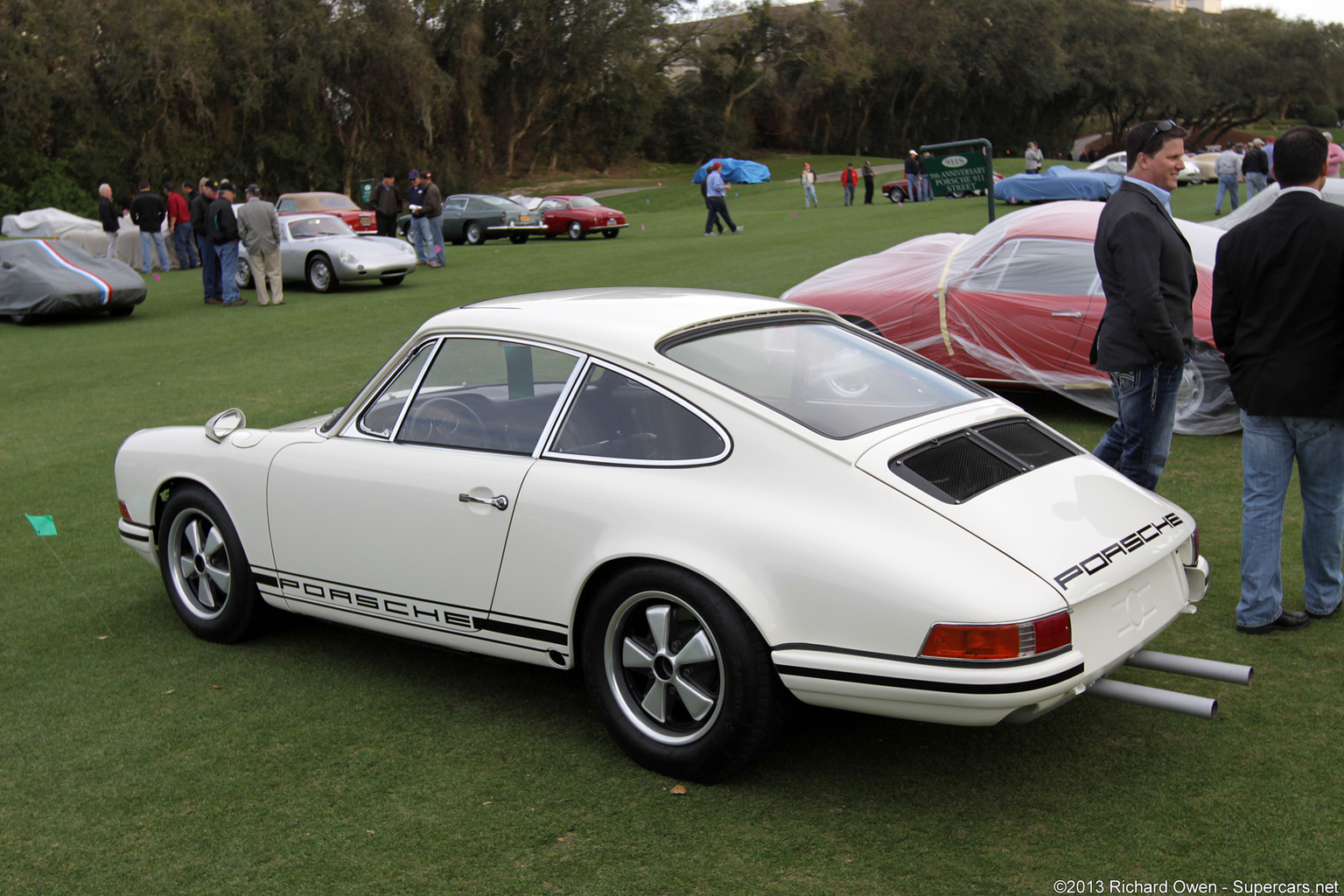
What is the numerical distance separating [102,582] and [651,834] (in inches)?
151

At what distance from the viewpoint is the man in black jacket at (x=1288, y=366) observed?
421 centimetres

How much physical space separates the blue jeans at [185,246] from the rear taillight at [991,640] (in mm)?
23100

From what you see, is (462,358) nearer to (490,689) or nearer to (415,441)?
(415,441)

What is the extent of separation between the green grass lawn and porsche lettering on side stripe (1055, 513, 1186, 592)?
0.68m

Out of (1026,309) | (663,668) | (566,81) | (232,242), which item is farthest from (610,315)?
(566,81)

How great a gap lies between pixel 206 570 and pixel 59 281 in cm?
1355

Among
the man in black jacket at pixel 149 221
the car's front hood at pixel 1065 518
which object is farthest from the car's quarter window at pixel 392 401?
the man in black jacket at pixel 149 221

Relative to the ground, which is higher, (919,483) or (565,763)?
(919,483)

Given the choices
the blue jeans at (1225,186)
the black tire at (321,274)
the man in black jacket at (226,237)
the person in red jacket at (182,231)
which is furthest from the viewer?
the blue jeans at (1225,186)

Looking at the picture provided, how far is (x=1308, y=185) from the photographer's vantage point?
14.0 ft

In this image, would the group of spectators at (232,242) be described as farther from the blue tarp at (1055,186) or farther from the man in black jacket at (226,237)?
the blue tarp at (1055,186)

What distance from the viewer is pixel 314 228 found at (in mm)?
19500

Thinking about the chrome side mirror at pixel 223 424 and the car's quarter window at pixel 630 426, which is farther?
the chrome side mirror at pixel 223 424

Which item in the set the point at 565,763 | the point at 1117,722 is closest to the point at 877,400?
the point at 1117,722
